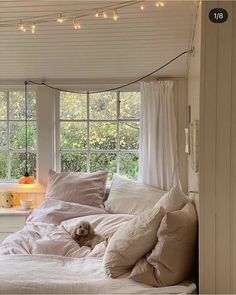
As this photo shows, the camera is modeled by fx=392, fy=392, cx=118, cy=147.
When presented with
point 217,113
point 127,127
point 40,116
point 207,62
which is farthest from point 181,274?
point 40,116

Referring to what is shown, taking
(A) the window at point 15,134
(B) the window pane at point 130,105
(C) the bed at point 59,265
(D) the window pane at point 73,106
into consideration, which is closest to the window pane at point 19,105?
(A) the window at point 15,134

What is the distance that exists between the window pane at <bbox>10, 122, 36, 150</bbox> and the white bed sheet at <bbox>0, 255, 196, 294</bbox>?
2230 mm

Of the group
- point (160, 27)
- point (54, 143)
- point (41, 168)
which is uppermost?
point (160, 27)

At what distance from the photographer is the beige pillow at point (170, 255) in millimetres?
1931

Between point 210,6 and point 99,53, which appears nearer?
point 210,6

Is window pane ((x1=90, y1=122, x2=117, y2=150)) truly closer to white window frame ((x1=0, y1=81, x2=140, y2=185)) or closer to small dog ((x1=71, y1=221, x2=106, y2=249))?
white window frame ((x1=0, y1=81, x2=140, y2=185))

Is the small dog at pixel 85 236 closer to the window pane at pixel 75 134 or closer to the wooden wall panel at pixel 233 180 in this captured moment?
the wooden wall panel at pixel 233 180

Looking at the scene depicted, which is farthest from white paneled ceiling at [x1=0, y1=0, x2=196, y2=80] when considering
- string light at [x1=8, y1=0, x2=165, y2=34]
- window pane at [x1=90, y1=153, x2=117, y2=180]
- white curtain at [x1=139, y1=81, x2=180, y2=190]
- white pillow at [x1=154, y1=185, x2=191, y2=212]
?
white pillow at [x1=154, y1=185, x2=191, y2=212]

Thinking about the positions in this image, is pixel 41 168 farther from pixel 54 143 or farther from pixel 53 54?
pixel 53 54

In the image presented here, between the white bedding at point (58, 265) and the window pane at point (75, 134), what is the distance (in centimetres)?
110

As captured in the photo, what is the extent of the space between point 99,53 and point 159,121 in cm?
92

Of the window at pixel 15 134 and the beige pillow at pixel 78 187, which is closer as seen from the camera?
the beige pillow at pixel 78 187

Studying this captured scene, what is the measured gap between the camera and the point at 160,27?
3.01 metres

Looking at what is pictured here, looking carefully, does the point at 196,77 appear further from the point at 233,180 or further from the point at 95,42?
the point at 95,42
